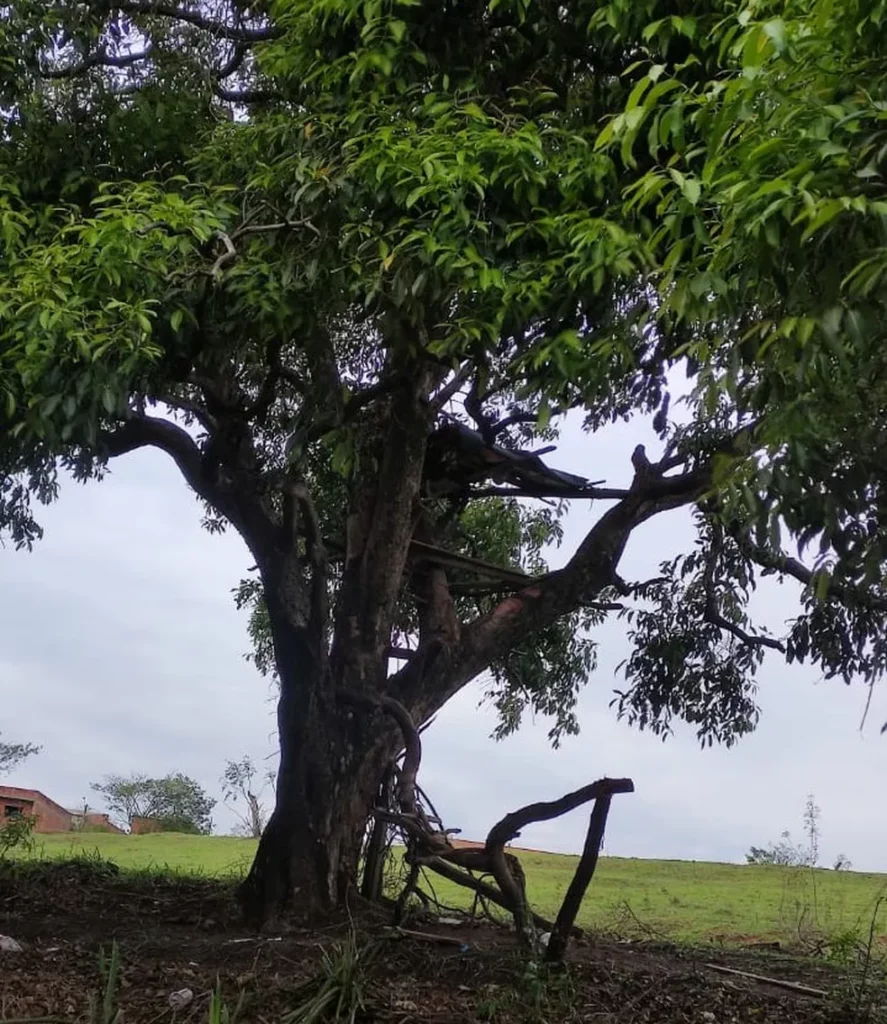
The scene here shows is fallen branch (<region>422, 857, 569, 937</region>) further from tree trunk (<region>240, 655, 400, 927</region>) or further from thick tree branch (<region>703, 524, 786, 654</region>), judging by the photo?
thick tree branch (<region>703, 524, 786, 654</region>)

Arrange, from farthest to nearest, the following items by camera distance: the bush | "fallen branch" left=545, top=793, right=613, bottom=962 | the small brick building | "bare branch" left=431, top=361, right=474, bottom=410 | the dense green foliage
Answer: the small brick building < the bush < "bare branch" left=431, top=361, right=474, bottom=410 < "fallen branch" left=545, top=793, right=613, bottom=962 < the dense green foliage

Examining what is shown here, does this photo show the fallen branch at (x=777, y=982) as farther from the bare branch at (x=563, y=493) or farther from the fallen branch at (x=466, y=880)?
the bare branch at (x=563, y=493)

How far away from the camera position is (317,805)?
676cm

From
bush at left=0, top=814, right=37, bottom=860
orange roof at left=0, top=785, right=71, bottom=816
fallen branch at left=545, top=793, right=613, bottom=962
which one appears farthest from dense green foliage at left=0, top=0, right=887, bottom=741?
orange roof at left=0, top=785, right=71, bottom=816

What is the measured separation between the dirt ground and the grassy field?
4.56ft

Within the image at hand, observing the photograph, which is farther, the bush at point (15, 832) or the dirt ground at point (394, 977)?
the bush at point (15, 832)

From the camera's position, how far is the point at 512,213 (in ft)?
18.2

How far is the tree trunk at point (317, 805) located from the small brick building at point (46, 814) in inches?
137

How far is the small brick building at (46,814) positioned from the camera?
11.8 m

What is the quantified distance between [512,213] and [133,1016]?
13.2 feet

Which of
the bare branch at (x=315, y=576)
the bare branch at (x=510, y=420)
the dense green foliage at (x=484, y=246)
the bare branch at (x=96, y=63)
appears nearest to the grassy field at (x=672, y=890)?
the dense green foliage at (x=484, y=246)

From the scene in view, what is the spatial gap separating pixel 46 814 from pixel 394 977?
14549mm

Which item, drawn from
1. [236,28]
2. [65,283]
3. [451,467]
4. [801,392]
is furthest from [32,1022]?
[236,28]

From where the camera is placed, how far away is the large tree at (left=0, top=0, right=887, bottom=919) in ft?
9.73
